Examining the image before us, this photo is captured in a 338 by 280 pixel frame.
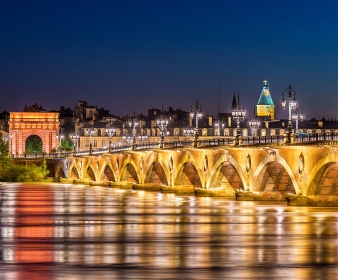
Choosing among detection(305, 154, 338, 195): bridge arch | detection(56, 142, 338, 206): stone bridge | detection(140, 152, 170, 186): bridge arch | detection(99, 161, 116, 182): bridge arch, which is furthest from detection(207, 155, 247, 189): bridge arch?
detection(99, 161, 116, 182): bridge arch

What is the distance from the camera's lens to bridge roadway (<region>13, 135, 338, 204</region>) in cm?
6638

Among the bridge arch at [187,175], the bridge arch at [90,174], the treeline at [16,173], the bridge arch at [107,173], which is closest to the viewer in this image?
the bridge arch at [187,175]

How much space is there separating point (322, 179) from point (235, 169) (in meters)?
22.9

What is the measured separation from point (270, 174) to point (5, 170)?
273 feet

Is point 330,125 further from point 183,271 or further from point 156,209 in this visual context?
point 183,271

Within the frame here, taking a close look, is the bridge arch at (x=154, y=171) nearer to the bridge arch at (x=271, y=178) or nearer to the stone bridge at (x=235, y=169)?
the stone bridge at (x=235, y=169)

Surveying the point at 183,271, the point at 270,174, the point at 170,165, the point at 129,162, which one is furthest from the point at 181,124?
the point at 183,271

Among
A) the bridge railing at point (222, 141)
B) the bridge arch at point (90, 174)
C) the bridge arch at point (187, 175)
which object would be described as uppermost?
the bridge railing at point (222, 141)

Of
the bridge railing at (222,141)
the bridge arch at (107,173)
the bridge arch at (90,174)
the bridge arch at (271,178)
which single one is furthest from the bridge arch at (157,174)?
the bridge arch at (271,178)

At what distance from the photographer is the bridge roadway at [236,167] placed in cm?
6638

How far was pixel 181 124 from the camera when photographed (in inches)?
7766

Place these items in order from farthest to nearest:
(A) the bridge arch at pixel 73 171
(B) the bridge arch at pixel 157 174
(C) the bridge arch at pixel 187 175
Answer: (A) the bridge arch at pixel 73 171, (B) the bridge arch at pixel 157 174, (C) the bridge arch at pixel 187 175

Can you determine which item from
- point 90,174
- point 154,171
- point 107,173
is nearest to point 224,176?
point 154,171

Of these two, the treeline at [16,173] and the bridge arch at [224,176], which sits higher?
the bridge arch at [224,176]
